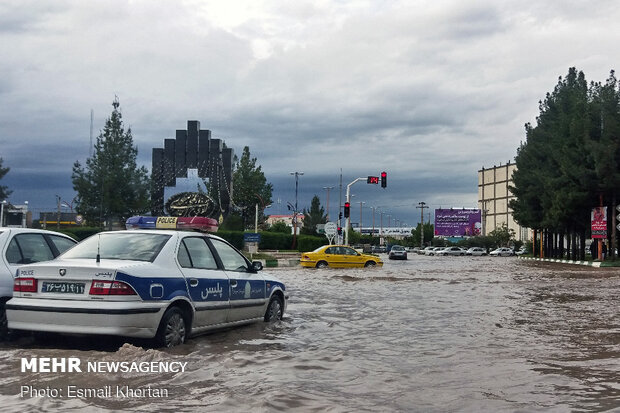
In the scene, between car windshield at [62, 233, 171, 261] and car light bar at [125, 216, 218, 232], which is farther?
car light bar at [125, 216, 218, 232]

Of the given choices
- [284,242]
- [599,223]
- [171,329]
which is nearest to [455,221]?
[284,242]

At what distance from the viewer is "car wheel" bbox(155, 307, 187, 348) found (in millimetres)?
7402

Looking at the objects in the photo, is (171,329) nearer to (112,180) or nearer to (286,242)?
(112,180)

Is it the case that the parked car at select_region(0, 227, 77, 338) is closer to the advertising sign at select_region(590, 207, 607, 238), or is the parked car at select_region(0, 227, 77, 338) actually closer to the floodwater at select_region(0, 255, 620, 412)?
the floodwater at select_region(0, 255, 620, 412)

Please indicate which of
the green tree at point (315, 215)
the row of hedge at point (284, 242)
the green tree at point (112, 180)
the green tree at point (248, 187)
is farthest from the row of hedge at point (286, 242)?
the green tree at point (315, 215)

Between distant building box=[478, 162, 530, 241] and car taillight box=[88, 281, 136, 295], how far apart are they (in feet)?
430

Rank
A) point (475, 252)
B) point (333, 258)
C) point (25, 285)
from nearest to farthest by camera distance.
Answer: point (25, 285), point (333, 258), point (475, 252)

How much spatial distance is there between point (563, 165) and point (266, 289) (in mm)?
42537

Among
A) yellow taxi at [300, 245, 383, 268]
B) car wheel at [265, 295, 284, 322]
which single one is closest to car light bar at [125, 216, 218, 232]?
yellow taxi at [300, 245, 383, 268]

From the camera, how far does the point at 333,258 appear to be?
33.3 meters

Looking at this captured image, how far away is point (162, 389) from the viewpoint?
566 centimetres

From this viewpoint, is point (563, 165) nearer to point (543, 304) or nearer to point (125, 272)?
point (543, 304)

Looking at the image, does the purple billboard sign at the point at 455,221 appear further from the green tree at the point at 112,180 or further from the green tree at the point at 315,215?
the green tree at the point at 112,180

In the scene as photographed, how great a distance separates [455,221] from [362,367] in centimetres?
12087
